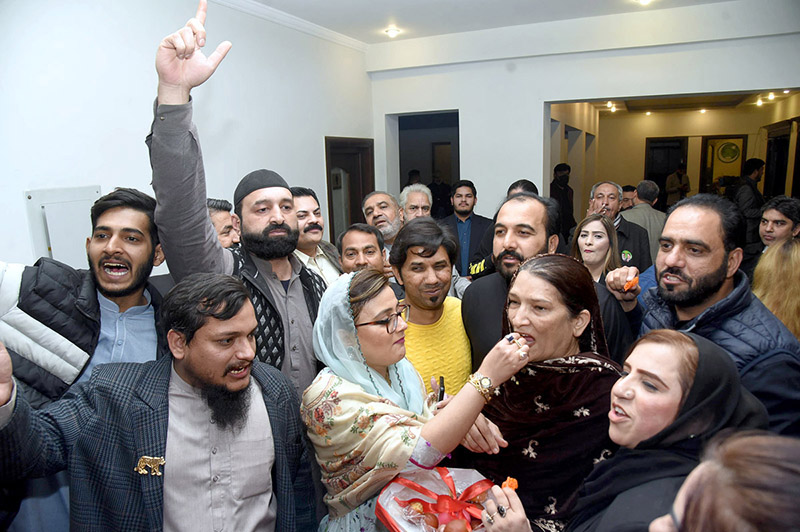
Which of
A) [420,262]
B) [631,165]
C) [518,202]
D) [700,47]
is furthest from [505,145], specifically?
[631,165]

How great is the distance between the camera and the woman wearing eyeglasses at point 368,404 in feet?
4.81

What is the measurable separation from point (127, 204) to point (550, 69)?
565cm

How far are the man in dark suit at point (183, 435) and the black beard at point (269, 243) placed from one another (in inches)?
26.7

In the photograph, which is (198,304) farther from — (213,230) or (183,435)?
(213,230)

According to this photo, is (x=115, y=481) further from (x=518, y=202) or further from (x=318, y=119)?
(x=318, y=119)

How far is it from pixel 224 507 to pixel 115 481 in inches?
12.2

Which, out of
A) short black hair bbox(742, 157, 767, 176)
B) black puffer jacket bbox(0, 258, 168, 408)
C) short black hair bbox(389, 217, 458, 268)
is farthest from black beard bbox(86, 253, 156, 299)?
short black hair bbox(742, 157, 767, 176)

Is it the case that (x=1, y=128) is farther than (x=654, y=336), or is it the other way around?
(x=1, y=128)

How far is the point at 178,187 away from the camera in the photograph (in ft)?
5.83

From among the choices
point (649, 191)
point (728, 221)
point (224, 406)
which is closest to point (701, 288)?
point (728, 221)

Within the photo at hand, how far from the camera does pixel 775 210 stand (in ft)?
13.2

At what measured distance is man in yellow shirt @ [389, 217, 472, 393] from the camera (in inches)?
82.3

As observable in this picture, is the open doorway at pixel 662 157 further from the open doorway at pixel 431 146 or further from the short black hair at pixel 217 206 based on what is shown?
the short black hair at pixel 217 206

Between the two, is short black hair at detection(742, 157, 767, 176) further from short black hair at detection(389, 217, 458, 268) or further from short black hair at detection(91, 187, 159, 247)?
short black hair at detection(91, 187, 159, 247)
